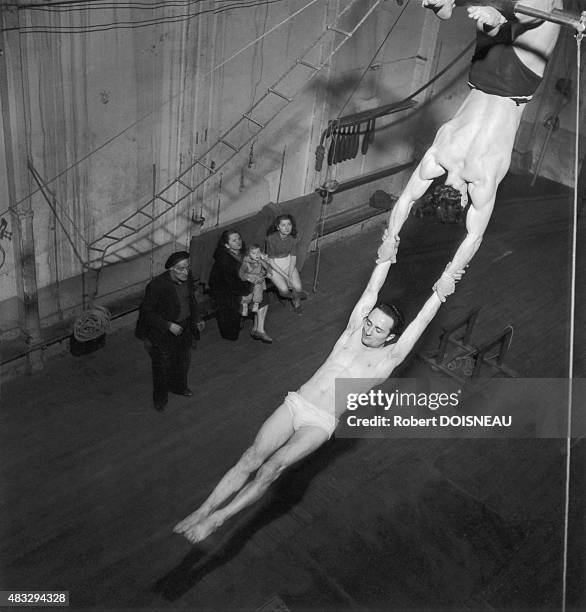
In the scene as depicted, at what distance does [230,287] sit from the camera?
8.25 meters

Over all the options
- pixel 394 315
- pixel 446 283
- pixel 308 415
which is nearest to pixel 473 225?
pixel 446 283

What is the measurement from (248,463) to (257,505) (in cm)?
141

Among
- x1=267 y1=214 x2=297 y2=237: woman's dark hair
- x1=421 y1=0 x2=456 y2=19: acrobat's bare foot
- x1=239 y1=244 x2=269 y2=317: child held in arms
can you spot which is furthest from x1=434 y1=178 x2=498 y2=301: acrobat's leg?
x1=267 y1=214 x2=297 y2=237: woman's dark hair

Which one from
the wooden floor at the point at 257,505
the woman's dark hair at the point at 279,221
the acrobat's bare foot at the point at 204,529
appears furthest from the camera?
the woman's dark hair at the point at 279,221

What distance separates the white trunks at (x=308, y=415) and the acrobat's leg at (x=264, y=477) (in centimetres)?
3

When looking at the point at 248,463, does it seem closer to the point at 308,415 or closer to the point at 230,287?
the point at 308,415

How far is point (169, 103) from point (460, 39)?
5.09 m

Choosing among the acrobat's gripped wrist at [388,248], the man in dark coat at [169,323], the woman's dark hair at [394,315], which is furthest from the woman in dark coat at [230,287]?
the acrobat's gripped wrist at [388,248]

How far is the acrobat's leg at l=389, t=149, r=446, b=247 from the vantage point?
15.9 ft

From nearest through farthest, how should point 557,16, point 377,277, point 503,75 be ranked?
point 557,16 < point 503,75 < point 377,277

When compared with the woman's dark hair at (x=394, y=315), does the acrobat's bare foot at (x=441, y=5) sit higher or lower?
higher

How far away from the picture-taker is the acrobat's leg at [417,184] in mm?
4852

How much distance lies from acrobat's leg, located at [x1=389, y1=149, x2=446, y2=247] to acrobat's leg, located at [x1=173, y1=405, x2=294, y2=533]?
4.81ft

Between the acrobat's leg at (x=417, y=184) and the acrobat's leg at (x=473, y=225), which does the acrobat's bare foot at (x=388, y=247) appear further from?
the acrobat's leg at (x=473, y=225)
